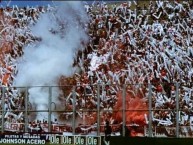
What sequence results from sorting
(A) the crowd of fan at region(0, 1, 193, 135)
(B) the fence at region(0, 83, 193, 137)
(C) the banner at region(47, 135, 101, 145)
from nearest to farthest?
(C) the banner at region(47, 135, 101, 145)
(B) the fence at region(0, 83, 193, 137)
(A) the crowd of fan at region(0, 1, 193, 135)

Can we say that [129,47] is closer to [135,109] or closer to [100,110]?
[100,110]

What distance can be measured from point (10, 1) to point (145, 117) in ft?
54.3

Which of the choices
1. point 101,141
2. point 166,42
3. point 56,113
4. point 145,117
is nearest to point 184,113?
point 145,117

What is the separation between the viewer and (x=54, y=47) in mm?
36625

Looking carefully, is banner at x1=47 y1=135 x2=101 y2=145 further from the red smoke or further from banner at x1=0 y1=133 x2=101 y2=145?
the red smoke

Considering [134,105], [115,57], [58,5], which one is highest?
[58,5]

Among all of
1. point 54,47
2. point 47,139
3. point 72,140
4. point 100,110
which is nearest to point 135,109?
point 100,110

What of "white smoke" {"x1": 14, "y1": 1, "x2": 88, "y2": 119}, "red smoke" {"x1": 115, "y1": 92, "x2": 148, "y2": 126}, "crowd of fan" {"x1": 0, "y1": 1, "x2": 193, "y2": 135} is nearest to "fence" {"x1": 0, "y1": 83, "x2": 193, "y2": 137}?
"red smoke" {"x1": 115, "y1": 92, "x2": 148, "y2": 126}

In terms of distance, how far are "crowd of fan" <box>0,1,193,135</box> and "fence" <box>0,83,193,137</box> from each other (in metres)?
0.49

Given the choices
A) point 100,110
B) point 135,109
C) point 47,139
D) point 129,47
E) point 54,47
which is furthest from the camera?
point 54,47

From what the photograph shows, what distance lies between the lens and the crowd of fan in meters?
31.7

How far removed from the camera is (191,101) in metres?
27.6

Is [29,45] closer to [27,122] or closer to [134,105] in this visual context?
[27,122]

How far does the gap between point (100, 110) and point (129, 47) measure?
9362mm
